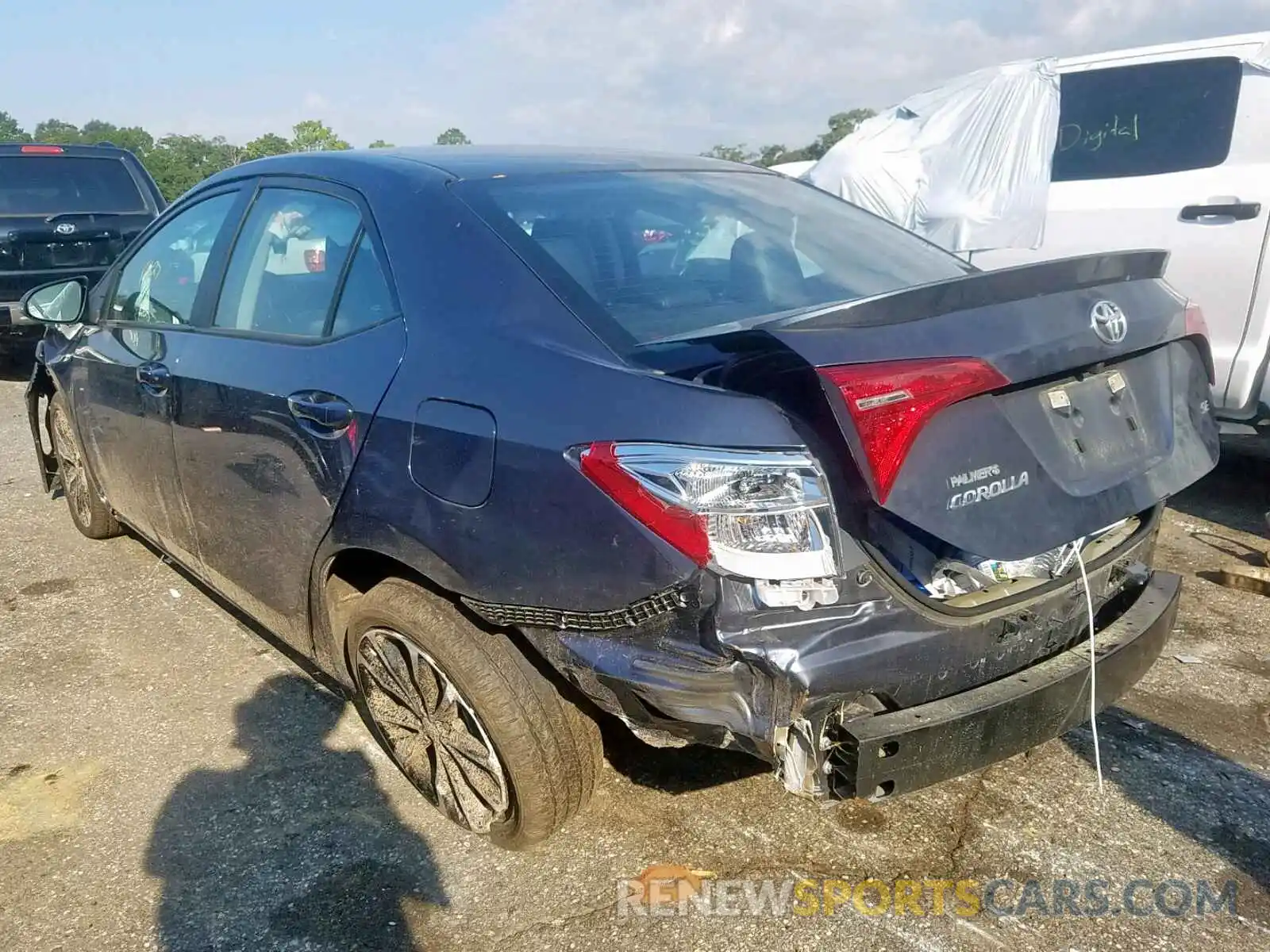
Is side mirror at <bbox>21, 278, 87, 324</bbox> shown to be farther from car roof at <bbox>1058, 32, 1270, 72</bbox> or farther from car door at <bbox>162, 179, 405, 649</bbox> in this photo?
car roof at <bbox>1058, 32, 1270, 72</bbox>

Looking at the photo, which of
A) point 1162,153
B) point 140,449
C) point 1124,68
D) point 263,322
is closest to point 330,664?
point 263,322

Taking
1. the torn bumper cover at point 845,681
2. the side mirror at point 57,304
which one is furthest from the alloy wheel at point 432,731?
the side mirror at point 57,304

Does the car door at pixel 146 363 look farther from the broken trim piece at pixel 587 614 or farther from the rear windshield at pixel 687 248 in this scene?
the broken trim piece at pixel 587 614

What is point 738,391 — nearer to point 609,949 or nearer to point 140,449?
point 609,949

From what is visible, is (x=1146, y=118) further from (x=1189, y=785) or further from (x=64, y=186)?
(x=64, y=186)

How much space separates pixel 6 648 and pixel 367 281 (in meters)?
2.24

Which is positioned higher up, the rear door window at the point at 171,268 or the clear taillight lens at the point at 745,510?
the rear door window at the point at 171,268

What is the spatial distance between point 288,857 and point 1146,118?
4.83 m

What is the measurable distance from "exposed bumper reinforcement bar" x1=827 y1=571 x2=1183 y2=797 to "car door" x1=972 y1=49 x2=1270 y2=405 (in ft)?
8.97

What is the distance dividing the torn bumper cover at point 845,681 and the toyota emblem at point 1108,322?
0.51 meters

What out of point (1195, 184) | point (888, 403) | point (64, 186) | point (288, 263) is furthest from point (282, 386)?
point (64, 186)

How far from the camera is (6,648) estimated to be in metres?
3.67

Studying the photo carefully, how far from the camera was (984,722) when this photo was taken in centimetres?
198

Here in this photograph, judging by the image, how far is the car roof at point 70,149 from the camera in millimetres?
8594
